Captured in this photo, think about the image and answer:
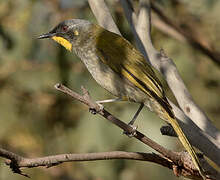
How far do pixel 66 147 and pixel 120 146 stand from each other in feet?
2.25

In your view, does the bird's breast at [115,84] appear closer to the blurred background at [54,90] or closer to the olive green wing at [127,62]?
the olive green wing at [127,62]

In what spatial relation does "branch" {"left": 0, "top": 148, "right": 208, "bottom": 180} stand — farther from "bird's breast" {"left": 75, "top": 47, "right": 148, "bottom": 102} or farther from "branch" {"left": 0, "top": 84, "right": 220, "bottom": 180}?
"bird's breast" {"left": 75, "top": 47, "right": 148, "bottom": 102}

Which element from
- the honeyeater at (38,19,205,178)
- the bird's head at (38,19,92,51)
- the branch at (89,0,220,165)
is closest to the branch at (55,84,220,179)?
the branch at (89,0,220,165)

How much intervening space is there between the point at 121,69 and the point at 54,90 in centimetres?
216

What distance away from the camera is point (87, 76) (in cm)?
609

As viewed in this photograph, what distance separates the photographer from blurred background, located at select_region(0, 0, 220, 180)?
5.85 m

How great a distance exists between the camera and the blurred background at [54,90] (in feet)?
19.2

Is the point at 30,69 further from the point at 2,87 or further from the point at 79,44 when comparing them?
the point at 79,44

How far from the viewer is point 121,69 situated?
416 cm

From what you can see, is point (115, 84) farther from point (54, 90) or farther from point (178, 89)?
point (54, 90)

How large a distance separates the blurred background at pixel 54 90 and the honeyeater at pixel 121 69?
143cm

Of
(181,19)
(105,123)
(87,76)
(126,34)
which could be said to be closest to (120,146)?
(105,123)

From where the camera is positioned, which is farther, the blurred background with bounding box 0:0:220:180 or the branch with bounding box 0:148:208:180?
the blurred background with bounding box 0:0:220:180

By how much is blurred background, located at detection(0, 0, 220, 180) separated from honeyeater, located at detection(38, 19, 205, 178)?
1.43 m
